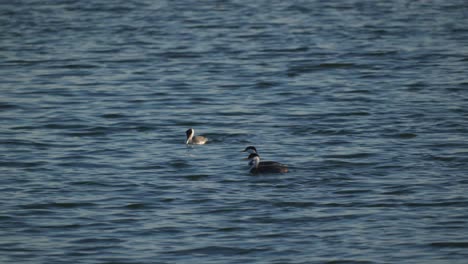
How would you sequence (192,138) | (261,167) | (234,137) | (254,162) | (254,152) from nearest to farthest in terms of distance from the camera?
1. (261,167)
2. (254,162)
3. (254,152)
4. (192,138)
5. (234,137)

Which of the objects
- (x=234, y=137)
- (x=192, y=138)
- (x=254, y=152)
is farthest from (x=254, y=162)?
(x=234, y=137)

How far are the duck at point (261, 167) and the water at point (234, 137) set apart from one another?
18 centimetres

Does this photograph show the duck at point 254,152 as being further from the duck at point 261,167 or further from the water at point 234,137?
the water at point 234,137

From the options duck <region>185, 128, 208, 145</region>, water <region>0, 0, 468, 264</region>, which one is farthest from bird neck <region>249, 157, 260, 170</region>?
duck <region>185, 128, 208, 145</region>

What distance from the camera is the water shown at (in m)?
16.0

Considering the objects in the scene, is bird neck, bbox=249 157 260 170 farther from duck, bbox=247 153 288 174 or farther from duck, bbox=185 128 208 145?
duck, bbox=185 128 208 145

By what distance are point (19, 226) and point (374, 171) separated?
275 inches

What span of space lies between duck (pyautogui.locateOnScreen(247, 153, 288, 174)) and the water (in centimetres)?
18

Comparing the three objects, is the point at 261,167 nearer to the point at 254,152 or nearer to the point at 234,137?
the point at 254,152

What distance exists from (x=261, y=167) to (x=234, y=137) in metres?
3.91

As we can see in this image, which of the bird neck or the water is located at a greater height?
the bird neck

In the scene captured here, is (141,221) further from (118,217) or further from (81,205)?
(81,205)

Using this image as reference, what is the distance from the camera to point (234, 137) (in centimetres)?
2331

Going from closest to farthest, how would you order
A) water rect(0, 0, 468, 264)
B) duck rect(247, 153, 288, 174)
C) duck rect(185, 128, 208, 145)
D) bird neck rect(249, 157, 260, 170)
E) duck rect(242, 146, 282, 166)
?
water rect(0, 0, 468, 264) → duck rect(247, 153, 288, 174) → duck rect(242, 146, 282, 166) → bird neck rect(249, 157, 260, 170) → duck rect(185, 128, 208, 145)
